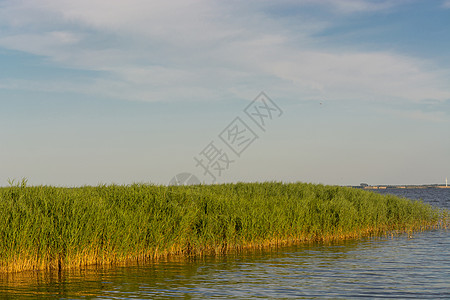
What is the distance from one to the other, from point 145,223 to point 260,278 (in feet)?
16.6

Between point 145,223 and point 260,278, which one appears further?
point 145,223

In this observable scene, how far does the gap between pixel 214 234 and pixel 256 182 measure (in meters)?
12.4

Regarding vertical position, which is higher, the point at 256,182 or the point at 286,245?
the point at 256,182

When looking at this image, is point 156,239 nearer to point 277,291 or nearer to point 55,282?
point 55,282

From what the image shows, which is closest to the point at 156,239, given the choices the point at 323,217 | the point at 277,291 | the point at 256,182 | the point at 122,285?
the point at 122,285

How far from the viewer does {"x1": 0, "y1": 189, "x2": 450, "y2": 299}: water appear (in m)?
12.6

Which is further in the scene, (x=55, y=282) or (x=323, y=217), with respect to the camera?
(x=323, y=217)

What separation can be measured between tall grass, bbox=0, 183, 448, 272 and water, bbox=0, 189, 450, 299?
0.79m

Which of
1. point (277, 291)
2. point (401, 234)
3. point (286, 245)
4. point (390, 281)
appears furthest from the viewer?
point (401, 234)

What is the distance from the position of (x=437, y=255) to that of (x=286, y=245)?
6.41 m

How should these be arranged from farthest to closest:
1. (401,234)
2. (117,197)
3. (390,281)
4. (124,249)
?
(401,234) → (117,197) → (124,249) → (390,281)

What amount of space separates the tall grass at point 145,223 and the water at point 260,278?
791 mm

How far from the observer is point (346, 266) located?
16.6 metres

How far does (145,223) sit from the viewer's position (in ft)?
56.5
